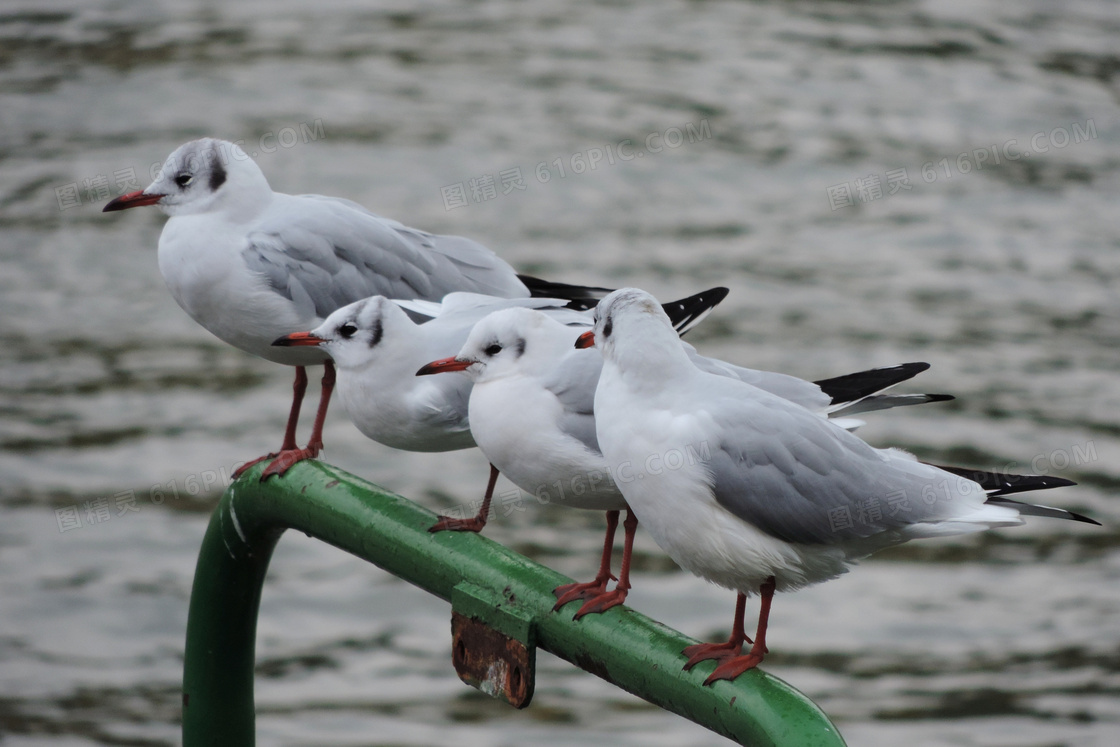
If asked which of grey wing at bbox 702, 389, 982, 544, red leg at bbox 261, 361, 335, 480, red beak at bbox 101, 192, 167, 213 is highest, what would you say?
red beak at bbox 101, 192, 167, 213

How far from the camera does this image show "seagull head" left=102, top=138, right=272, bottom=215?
2.95 metres

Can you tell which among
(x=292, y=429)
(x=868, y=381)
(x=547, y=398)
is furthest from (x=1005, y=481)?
(x=292, y=429)

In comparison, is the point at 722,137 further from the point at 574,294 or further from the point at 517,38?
the point at 574,294

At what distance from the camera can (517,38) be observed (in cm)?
1293

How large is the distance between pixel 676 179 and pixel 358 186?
2253 millimetres

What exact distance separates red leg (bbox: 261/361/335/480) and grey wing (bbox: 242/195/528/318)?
0.88ft

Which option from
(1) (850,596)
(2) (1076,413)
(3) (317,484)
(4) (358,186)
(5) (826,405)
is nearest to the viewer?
(5) (826,405)

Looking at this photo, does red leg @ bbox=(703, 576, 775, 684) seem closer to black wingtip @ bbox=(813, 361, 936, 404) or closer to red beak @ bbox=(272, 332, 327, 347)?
black wingtip @ bbox=(813, 361, 936, 404)

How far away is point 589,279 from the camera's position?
346 inches


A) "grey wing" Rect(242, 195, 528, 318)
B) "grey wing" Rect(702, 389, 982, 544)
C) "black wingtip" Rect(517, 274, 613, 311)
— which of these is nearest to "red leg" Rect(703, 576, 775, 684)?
"grey wing" Rect(702, 389, 982, 544)

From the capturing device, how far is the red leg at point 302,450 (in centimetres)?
279

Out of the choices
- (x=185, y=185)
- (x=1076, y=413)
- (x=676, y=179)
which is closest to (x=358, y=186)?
(x=676, y=179)

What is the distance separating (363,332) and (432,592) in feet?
1.58

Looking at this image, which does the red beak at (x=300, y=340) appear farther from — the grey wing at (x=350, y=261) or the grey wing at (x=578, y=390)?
the grey wing at (x=578, y=390)
